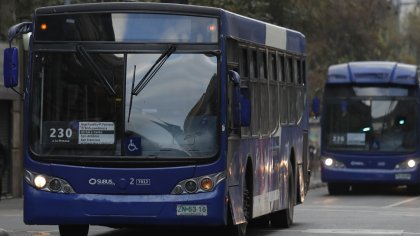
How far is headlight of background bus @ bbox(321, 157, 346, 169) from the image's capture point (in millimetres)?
32156

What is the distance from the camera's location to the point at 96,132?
46.0 ft

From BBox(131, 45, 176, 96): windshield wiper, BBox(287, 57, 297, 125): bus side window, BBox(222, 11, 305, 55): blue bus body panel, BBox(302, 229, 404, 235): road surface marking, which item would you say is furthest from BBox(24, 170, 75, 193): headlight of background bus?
BBox(287, 57, 297, 125): bus side window

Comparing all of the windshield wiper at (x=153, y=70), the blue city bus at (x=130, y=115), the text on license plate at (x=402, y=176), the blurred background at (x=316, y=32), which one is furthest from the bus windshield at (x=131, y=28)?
the text on license plate at (x=402, y=176)

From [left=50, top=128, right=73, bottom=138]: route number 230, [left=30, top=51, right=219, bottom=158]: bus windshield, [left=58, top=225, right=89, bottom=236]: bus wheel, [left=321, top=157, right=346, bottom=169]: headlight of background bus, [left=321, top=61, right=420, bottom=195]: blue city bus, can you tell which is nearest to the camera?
[left=30, top=51, right=219, bottom=158]: bus windshield

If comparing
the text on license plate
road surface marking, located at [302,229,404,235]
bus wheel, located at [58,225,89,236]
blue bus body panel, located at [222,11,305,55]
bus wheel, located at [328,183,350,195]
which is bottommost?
bus wheel, located at [328,183,350,195]

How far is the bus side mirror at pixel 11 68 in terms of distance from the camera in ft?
45.5

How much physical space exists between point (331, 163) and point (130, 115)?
1875 cm

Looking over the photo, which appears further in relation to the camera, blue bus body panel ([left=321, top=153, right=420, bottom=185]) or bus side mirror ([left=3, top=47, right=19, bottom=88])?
blue bus body panel ([left=321, top=153, right=420, bottom=185])

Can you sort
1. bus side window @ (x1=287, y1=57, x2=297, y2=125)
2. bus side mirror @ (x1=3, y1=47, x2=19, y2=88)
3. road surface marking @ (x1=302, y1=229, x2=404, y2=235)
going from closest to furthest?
bus side mirror @ (x1=3, y1=47, x2=19, y2=88), road surface marking @ (x1=302, y1=229, x2=404, y2=235), bus side window @ (x1=287, y1=57, x2=297, y2=125)

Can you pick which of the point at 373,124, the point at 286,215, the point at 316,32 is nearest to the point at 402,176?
the point at 373,124

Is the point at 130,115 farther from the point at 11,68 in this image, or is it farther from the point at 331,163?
the point at 331,163

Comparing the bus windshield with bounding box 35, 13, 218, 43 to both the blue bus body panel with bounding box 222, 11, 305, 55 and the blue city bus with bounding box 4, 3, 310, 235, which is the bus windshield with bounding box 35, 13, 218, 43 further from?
the blue bus body panel with bounding box 222, 11, 305, 55

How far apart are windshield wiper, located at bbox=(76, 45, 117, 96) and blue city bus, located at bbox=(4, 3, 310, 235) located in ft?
0.04

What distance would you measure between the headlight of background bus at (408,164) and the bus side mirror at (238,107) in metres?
17.8
